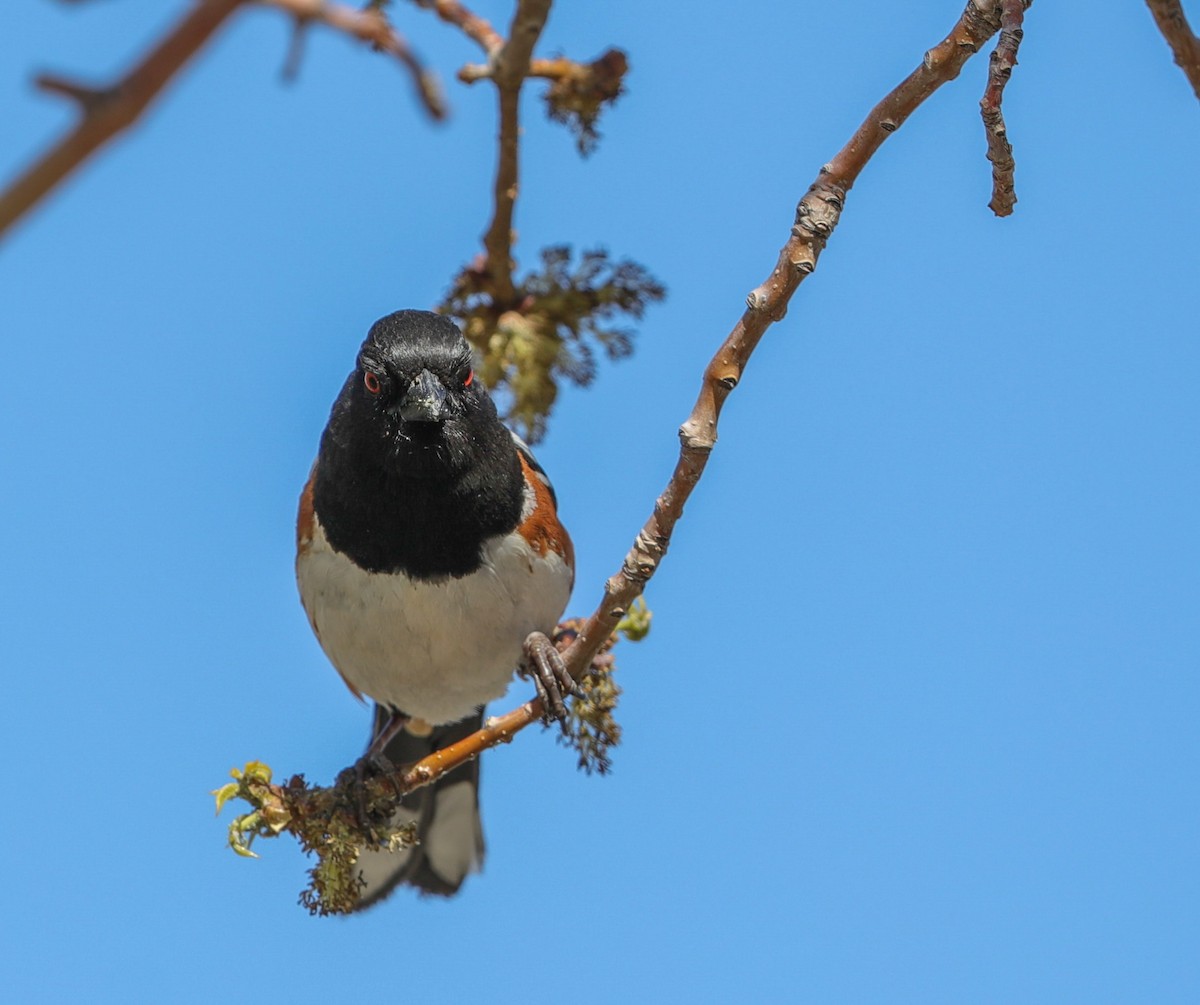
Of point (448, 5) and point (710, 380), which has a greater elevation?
point (448, 5)

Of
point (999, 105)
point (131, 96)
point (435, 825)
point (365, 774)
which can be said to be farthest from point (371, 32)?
point (435, 825)

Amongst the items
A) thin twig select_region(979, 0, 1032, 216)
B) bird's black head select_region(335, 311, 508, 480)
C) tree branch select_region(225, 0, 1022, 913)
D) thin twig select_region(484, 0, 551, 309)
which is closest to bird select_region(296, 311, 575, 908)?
bird's black head select_region(335, 311, 508, 480)

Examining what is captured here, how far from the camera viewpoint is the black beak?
219 inches

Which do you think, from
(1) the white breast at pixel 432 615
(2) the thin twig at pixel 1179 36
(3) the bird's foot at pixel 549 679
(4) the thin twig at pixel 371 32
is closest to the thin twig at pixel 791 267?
(2) the thin twig at pixel 1179 36

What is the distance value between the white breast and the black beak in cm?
73

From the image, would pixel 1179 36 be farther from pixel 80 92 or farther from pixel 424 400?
pixel 424 400

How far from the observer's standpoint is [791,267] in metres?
3.81

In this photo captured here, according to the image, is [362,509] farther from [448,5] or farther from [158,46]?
[158,46]

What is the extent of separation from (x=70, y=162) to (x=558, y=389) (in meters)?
5.46

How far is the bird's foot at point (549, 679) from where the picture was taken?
5418mm

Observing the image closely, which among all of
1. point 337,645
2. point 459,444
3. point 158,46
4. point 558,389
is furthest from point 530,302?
point 158,46

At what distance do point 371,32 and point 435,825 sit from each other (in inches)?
272

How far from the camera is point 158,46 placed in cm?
97

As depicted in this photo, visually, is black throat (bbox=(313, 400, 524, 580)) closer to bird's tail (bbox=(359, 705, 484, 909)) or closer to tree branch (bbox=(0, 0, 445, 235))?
bird's tail (bbox=(359, 705, 484, 909))
